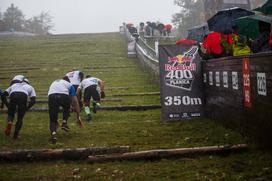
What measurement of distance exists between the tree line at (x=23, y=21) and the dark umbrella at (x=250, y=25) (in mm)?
70446

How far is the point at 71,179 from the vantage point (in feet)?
21.7

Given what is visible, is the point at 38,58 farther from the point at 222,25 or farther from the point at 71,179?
the point at 71,179

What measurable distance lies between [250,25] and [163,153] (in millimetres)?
5263

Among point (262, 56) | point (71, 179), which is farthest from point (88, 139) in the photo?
point (262, 56)

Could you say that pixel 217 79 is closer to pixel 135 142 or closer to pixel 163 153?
pixel 135 142

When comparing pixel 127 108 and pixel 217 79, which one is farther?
pixel 127 108

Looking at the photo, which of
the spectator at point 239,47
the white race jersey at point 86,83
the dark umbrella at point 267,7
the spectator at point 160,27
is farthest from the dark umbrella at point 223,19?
the spectator at point 160,27

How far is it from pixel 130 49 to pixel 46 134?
19950 millimetres

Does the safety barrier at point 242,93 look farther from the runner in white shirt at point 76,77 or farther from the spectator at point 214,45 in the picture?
the runner in white shirt at point 76,77

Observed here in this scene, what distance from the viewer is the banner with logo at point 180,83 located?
1215cm

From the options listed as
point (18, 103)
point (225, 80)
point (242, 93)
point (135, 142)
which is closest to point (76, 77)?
point (18, 103)

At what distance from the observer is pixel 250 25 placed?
11.0 metres

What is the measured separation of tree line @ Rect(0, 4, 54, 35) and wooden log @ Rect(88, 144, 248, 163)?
7298cm

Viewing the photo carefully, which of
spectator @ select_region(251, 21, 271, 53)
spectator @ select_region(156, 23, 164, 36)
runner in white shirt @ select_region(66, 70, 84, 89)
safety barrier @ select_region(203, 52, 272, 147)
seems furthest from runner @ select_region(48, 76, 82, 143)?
spectator @ select_region(156, 23, 164, 36)
